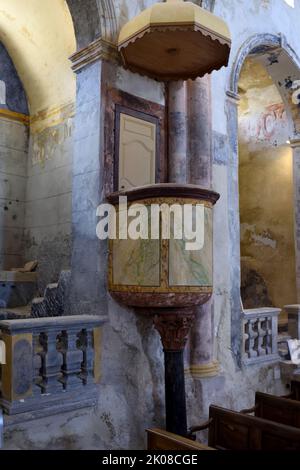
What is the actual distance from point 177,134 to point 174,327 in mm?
2143

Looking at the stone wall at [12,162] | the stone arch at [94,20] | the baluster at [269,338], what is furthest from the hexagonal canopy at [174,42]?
the baluster at [269,338]

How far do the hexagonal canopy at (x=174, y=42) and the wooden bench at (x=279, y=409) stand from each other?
3342 mm

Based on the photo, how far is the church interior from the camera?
12.9ft

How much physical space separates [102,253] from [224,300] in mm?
1845

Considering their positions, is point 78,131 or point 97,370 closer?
point 97,370

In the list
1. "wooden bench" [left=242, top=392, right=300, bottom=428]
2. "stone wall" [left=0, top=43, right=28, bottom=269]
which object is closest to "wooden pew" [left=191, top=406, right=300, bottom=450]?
"wooden bench" [left=242, top=392, right=300, bottom=428]

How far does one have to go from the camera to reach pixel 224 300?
217 inches

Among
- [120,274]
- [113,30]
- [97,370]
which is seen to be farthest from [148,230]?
[113,30]

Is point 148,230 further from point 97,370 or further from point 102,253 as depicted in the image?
point 97,370

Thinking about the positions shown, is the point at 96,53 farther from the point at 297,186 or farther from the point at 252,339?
the point at 297,186

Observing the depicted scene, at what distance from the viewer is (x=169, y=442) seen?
2955mm

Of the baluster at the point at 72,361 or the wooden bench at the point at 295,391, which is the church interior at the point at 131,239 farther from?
the wooden bench at the point at 295,391

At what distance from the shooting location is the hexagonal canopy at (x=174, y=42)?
13.8ft

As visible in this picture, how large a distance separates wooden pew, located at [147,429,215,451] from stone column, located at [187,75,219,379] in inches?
76.3
